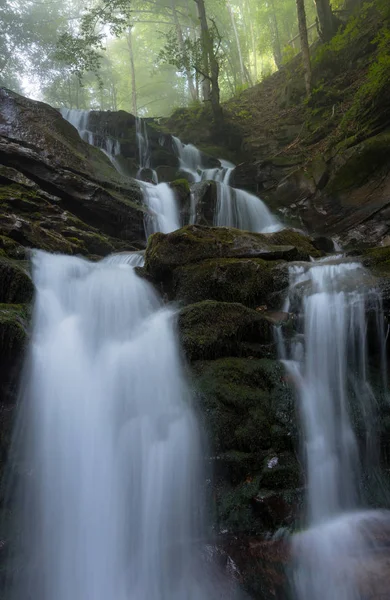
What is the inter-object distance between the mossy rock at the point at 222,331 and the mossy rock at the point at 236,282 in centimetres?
77

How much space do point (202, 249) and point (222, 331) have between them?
2243 millimetres

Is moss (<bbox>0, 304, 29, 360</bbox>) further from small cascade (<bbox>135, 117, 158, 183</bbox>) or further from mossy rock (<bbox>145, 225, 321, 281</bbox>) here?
small cascade (<bbox>135, 117, 158, 183</bbox>)

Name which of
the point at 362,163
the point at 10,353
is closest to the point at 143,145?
the point at 362,163

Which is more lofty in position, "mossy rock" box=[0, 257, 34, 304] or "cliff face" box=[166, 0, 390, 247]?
"cliff face" box=[166, 0, 390, 247]

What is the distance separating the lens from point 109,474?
11.5 ft

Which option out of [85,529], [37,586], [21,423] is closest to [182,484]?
[85,529]

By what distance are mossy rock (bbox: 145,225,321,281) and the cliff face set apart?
→ 10.3ft

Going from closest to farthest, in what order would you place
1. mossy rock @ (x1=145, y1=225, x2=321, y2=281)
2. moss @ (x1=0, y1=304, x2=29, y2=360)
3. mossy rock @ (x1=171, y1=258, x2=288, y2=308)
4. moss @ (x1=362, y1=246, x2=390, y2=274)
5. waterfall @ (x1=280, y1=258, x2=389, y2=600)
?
waterfall @ (x1=280, y1=258, x2=389, y2=600) → moss @ (x1=0, y1=304, x2=29, y2=360) → moss @ (x1=362, y1=246, x2=390, y2=274) → mossy rock @ (x1=171, y1=258, x2=288, y2=308) → mossy rock @ (x1=145, y1=225, x2=321, y2=281)

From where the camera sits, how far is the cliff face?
8961 millimetres

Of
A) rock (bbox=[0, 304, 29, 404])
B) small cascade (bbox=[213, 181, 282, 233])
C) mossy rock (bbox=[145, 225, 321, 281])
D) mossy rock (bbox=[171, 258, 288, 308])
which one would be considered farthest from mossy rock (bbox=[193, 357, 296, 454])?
small cascade (bbox=[213, 181, 282, 233])

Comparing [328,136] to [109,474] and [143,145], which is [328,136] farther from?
[109,474]

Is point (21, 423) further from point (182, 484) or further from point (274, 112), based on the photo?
point (274, 112)

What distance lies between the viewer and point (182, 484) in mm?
3475

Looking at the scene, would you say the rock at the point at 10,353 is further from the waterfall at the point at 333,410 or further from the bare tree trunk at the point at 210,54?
the bare tree trunk at the point at 210,54
